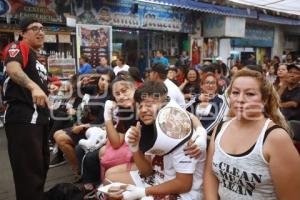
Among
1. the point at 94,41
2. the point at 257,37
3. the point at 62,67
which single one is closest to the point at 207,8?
the point at 94,41

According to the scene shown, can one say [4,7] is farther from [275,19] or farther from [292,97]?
[275,19]

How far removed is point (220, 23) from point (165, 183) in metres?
12.7

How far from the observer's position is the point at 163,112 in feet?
7.00

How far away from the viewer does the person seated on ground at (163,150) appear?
Result: 6.80ft

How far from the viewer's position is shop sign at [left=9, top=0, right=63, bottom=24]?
8.51 m

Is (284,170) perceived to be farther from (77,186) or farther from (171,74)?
(171,74)

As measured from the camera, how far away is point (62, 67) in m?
9.38

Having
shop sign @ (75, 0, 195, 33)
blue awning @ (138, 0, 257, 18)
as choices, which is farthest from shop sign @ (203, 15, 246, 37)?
shop sign @ (75, 0, 195, 33)

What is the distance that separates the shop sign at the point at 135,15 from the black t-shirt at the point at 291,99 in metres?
7.56

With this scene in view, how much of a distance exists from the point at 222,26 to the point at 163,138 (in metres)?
12.7

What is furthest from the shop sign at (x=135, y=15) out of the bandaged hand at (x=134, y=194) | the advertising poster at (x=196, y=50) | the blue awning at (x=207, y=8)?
the bandaged hand at (x=134, y=194)

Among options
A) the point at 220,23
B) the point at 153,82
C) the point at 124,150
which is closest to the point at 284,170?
the point at 153,82

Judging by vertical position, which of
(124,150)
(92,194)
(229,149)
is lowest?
(92,194)

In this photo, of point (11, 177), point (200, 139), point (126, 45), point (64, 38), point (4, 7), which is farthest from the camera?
point (126, 45)
